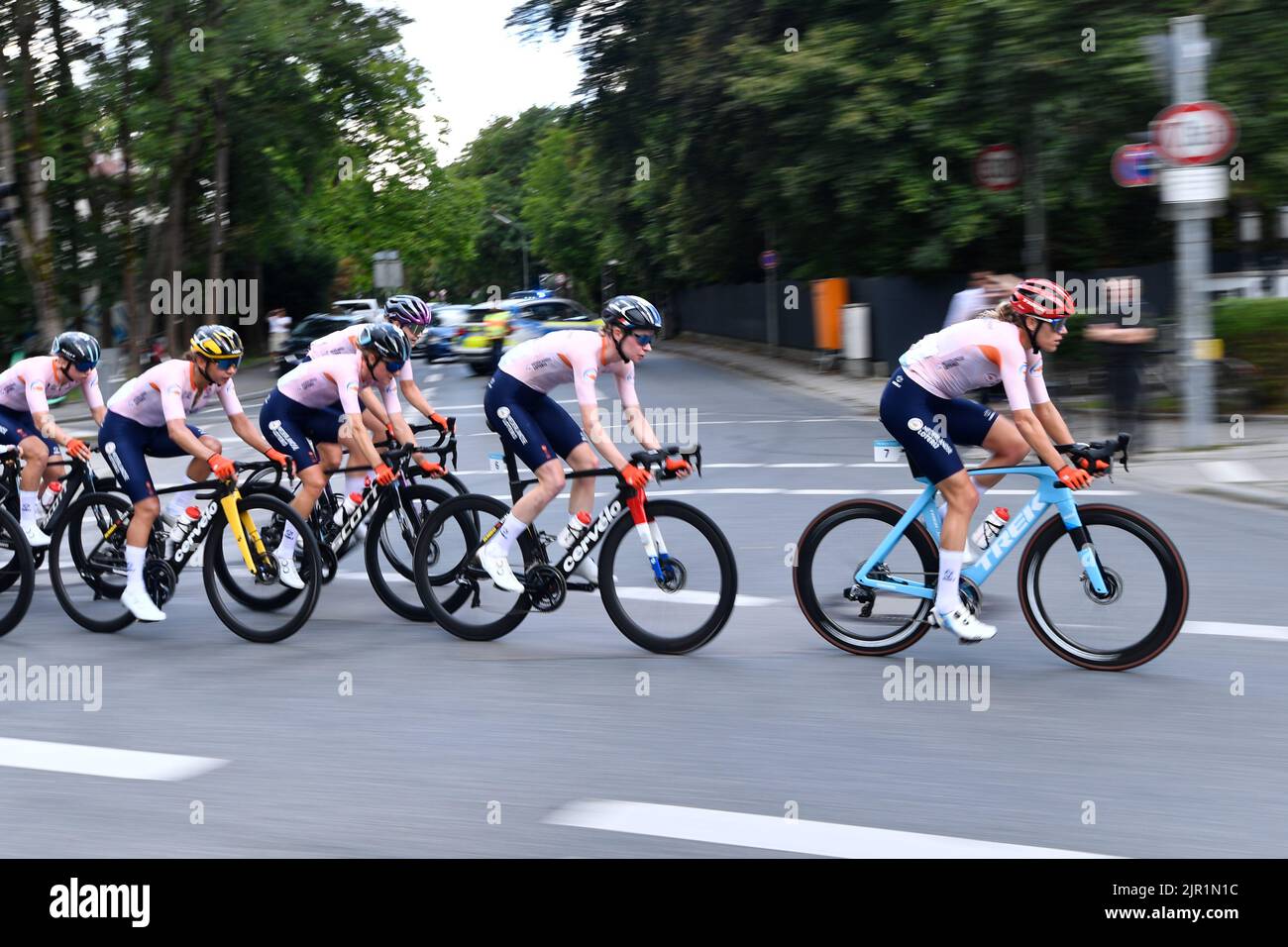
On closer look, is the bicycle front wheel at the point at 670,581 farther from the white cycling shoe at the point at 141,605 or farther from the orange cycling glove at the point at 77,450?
the orange cycling glove at the point at 77,450

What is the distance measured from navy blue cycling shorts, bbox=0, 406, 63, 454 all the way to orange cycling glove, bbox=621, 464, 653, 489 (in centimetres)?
495

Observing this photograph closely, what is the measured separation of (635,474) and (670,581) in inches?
22.3

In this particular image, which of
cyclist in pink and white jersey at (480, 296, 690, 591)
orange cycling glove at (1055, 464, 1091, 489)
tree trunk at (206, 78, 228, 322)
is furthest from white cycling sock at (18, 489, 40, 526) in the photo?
tree trunk at (206, 78, 228, 322)

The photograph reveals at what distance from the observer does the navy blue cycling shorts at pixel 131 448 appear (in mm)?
8383

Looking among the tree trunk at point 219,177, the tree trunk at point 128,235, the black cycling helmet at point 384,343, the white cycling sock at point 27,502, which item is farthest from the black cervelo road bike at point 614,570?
the tree trunk at point 219,177

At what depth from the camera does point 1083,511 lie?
6625mm

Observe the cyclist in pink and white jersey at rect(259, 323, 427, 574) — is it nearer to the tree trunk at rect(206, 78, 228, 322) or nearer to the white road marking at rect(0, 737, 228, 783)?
the white road marking at rect(0, 737, 228, 783)

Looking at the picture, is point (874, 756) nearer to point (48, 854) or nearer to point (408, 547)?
point (48, 854)

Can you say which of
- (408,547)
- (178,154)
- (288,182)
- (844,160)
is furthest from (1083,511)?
(288,182)

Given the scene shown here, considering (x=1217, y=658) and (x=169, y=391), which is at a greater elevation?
(x=169, y=391)

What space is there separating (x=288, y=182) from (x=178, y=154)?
38.0ft

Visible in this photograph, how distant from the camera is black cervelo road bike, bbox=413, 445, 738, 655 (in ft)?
23.5

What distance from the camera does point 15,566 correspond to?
330 inches

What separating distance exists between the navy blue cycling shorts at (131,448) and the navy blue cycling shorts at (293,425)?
59 centimetres
